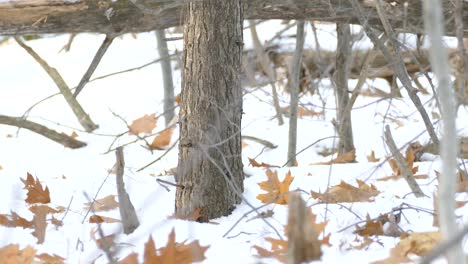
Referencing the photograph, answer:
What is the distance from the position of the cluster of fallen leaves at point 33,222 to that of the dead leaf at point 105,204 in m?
0.15

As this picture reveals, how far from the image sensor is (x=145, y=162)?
5.68 metres

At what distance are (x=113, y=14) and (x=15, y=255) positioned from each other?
1645mm

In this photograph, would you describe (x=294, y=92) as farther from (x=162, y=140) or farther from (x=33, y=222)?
(x=33, y=222)

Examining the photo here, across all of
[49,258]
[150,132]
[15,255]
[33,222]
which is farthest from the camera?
[150,132]

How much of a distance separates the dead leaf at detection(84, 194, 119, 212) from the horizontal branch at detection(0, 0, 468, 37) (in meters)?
0.84

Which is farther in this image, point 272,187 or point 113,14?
point 113,14

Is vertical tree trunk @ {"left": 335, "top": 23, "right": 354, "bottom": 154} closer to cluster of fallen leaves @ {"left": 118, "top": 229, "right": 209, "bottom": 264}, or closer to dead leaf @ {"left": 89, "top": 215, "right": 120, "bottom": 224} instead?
dead leaf @ {"left": 89, "top": 215, "right": 120, "bottom": 224}

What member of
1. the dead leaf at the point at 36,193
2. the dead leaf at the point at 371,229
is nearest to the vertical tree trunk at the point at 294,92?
the dead leaf at the point at 36,193

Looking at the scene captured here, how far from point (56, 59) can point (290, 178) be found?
20.6 feet

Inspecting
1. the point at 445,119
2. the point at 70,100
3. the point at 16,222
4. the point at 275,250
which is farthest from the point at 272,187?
the point at 70,100

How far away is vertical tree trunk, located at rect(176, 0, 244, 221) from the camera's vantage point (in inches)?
123

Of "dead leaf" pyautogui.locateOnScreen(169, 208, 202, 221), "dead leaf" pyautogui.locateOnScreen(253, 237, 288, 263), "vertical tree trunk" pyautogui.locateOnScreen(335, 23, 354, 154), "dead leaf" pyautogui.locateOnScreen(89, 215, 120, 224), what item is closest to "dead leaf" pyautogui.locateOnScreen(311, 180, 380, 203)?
"dead leaf" pyautogui.locateOnScreen(169, 208, 202, 221)

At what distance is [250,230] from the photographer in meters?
2.89

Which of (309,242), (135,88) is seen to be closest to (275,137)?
(135,88)
